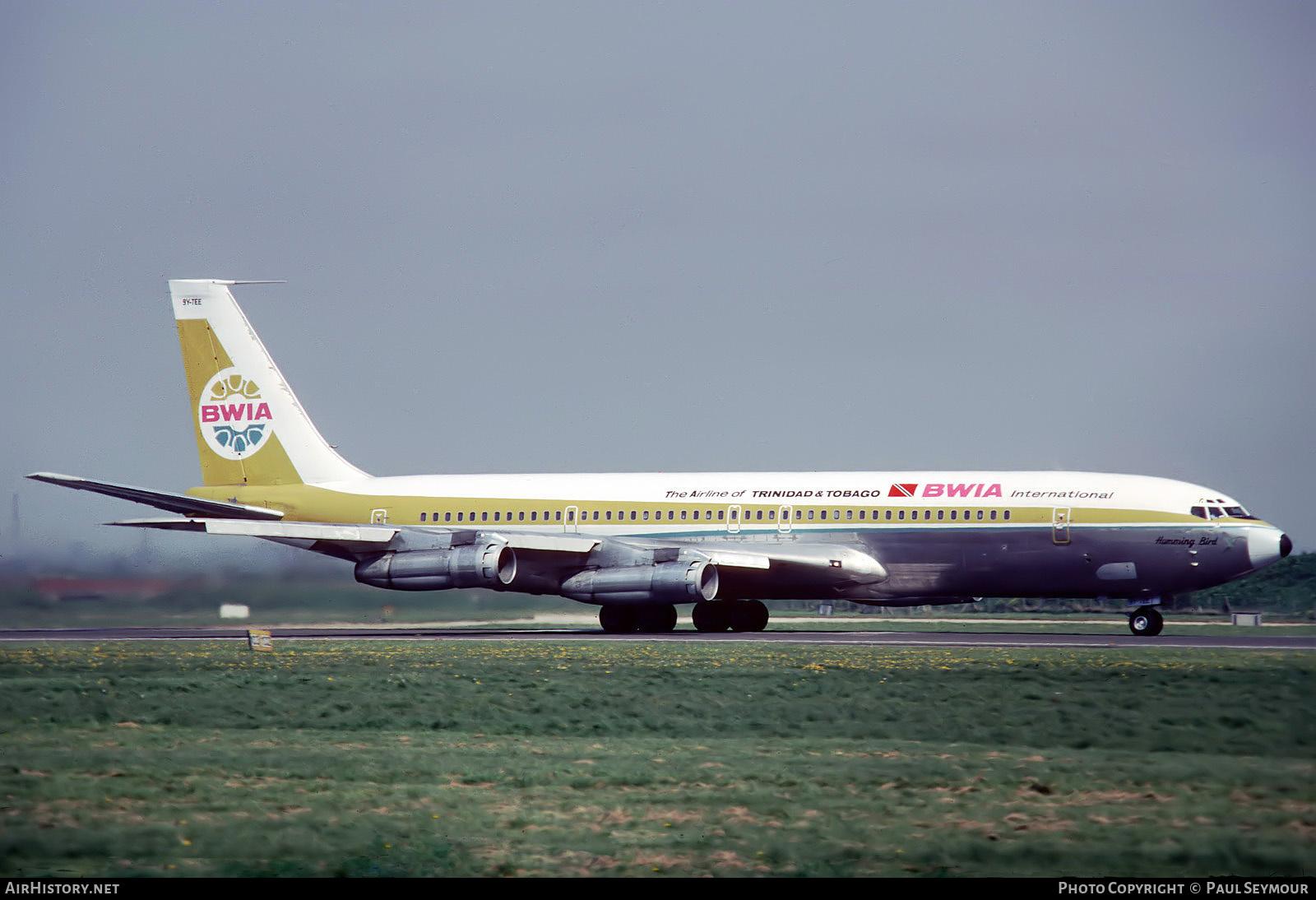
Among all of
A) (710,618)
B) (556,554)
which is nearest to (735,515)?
(710,618)

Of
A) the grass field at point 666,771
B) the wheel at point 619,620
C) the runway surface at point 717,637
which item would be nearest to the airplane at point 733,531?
the wheel at point 619,620

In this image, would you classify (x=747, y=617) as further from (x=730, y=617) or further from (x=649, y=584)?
(x=649, y=584)

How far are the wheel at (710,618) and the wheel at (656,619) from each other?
3.40 feet

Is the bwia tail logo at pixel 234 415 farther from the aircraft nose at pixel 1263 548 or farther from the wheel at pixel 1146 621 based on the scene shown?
the aircraft nose at pixel 1263 548

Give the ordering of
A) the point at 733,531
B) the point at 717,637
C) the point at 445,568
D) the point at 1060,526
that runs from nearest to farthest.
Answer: the point at 1060,526 < the point at 717,637 < the point at 445,568 < the point at 733,531

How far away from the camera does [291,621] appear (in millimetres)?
44219

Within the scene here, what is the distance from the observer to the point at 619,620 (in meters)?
44.5

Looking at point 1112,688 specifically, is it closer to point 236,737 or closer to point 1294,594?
point 236,737

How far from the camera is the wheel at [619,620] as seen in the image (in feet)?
146

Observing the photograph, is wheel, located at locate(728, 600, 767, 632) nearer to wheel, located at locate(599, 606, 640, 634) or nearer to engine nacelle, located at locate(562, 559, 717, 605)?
wheel, located at locate(599, 606, 640, 634)

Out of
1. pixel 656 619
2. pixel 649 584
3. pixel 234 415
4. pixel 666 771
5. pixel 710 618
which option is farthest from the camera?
pixel 234 415

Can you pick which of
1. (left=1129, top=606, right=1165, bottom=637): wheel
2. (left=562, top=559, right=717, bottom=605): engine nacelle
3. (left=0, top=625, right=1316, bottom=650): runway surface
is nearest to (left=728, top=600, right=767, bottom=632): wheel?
(left=0, top=625, right=1316, bottom=650): runway surface

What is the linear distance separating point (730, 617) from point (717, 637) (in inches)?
217

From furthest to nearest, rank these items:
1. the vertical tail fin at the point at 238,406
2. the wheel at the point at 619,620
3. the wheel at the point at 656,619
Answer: the vertical tail fin at the point at 238,406, the wheel at the point at 656,619, the wheel at the point at 619,620
